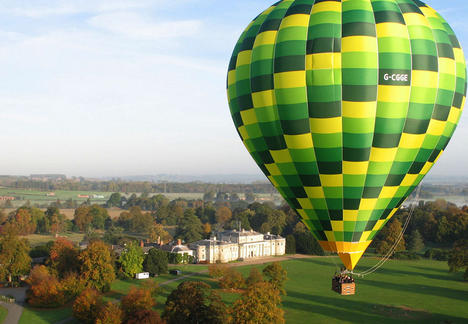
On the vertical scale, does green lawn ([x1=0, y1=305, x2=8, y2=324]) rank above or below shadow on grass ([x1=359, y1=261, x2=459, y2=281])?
below

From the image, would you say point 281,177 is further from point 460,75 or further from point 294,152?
point 460,75

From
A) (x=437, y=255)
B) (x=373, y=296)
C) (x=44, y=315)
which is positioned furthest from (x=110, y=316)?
(x=437, y=255)

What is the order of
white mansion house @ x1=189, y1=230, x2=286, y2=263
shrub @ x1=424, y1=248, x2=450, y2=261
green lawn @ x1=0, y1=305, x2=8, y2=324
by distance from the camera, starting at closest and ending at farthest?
green lawn @ x1=0, y1=305, x2=8, y2=324, white mansion house @ x1=189, y1=230, x2=286, y2=263, shrub @ x1=424, y1=248, x2=450, y2=261

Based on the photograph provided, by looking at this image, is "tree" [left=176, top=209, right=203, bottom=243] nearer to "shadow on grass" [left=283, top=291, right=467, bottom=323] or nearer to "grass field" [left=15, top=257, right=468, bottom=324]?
"grass field" [left=15, top=257, right=468, bottom=324]

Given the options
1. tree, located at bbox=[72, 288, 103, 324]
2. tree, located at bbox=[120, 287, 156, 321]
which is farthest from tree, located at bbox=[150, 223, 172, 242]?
tree, located at bbox=[120, 287, 156, 321]

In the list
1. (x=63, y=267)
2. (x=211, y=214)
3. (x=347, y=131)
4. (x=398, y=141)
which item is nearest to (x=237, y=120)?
(x=347, y=131)

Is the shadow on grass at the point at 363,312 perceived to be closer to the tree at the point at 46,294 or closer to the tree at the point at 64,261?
the tree at the point at 46,294

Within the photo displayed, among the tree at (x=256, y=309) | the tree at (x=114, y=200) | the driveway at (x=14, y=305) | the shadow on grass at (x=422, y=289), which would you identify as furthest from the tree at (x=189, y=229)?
the tree at (x=114, y=200)
